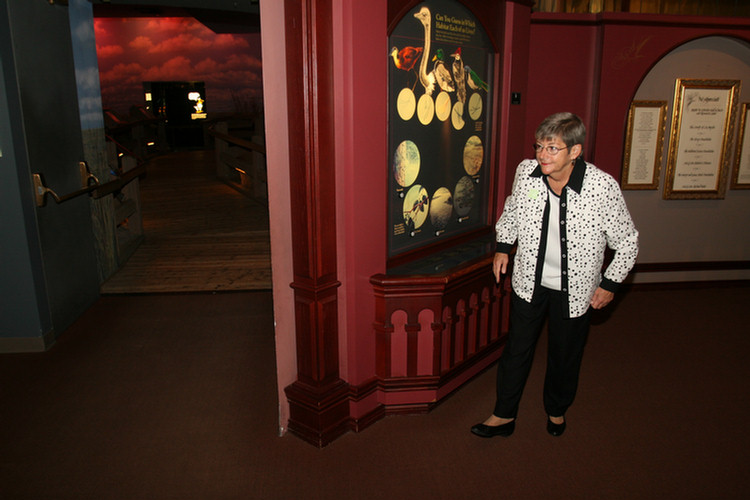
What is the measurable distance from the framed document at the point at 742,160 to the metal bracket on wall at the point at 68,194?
5.33m

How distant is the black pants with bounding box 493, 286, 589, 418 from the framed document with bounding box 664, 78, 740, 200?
2915 mm

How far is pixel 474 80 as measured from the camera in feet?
11.0

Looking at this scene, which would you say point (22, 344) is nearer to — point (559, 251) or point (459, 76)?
point (459, 76)

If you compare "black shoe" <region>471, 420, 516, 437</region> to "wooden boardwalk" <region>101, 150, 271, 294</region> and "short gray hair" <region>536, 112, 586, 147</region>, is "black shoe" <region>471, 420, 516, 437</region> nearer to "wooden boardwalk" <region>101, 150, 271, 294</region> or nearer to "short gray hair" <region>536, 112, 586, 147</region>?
"short gray hair" <region>536, 112, 586, 147</region>

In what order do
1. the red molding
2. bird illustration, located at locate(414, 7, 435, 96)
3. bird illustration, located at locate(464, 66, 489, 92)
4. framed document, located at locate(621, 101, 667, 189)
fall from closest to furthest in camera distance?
bird illustration, located at locate(414, 7, 435, 96) → bird illustration, located at locate(464, 66, 489, 92) → framed document, located at locate(621, 101, 667, 189) → the red molding

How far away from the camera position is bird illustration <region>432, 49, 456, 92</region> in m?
3.07

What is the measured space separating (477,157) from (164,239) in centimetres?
437

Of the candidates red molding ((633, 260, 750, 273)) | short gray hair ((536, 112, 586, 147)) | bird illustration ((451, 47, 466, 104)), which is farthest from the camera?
red molding ((633, 260, 750, 273))

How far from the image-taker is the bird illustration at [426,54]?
2922mm

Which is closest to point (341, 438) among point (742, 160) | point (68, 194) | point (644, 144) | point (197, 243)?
point (68, 194)

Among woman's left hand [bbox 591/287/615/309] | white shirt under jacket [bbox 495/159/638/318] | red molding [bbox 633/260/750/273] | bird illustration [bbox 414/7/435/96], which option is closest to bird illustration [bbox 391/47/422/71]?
bird illustration [bbox 414/7/435/96]

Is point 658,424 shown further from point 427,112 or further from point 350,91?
point 350,91

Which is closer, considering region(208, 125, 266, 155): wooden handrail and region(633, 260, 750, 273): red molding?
region(633, 260, 750, 273): red molding

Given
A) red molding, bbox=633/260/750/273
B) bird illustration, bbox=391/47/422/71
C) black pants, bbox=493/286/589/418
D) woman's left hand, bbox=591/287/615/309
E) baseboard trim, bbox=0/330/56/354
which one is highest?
bird illustration, bbox=391/47/422/71
